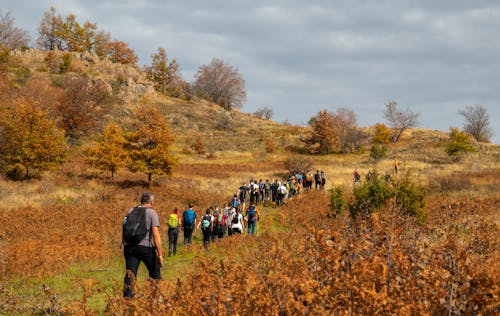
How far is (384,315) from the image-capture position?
3713 millimetres

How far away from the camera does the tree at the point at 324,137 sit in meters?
56.9

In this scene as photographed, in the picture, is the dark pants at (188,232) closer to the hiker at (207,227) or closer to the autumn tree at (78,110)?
the hiker at (207,227)

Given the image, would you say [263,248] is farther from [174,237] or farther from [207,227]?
[207,227]

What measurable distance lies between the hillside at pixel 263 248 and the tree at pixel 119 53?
5982 cm

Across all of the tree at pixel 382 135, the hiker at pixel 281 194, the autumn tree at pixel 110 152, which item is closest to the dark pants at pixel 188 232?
the hiker at pixel 281 194

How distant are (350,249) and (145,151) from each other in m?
24.6

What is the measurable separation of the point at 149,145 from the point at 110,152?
108 inches

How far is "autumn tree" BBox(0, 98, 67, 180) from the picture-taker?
84.0ft

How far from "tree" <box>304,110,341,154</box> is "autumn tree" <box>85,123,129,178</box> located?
34166 mm

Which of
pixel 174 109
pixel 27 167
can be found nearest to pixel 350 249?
pixel 27 167

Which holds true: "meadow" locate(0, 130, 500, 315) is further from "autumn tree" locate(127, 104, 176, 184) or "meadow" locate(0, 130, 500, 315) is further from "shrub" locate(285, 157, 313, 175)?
"shrub" locate(285, 157, 313, 175)

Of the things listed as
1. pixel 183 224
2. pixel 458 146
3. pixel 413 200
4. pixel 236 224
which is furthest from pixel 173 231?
pixel 458 146

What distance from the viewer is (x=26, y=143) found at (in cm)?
2573

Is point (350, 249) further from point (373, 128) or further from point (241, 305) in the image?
point (373, 128)
